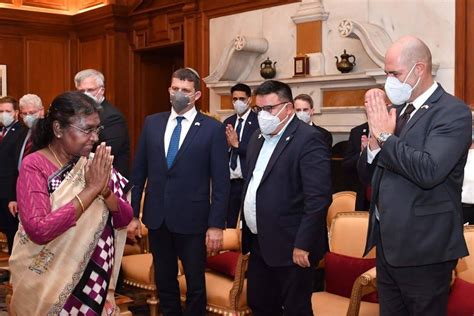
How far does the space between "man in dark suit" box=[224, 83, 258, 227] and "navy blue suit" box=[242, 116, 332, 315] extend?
1937 mm

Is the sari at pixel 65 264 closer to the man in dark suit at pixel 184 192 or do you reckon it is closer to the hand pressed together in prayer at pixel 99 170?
the hand pressed together in prayer at pixel 99 170

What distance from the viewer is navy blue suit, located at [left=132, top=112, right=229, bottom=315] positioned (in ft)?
12.4

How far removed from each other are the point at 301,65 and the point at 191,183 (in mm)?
3141

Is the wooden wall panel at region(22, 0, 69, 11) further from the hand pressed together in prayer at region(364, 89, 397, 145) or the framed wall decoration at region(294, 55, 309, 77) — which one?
the hand pressed together in prayer at region(364, 89, 397, 145)

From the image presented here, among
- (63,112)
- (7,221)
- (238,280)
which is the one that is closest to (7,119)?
(7,221)

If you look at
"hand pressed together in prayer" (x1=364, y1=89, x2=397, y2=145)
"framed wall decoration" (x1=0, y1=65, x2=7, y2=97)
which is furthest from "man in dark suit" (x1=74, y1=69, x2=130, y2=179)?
"framed wall decoration" (x1=0, y1=65, x2=7, y2=97)

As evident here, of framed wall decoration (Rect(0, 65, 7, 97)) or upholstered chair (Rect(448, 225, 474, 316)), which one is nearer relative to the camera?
upholstered chair (Rect(448, 225, 474, 316))

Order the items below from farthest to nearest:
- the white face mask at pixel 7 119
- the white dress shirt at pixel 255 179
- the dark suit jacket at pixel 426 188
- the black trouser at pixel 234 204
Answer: the white face mask at pixel 7 119 < the black trouser at pixel 234 204 < the white dress shirt at pixel 255 179 < the dark suit jacket at pixel 426 188

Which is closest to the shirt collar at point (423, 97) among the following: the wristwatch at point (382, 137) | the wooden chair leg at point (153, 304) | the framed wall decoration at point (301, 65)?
the wristwatch at point (382, 137)

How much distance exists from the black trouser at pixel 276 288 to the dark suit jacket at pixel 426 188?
78 centimetres

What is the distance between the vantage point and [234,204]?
5387 mm

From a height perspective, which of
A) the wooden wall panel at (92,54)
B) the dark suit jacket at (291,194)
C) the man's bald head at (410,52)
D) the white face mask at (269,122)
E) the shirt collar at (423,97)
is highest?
the wooden wall panel at (92,54)

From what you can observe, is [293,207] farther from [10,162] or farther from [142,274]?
[10,162]

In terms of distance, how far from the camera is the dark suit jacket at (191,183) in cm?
378
